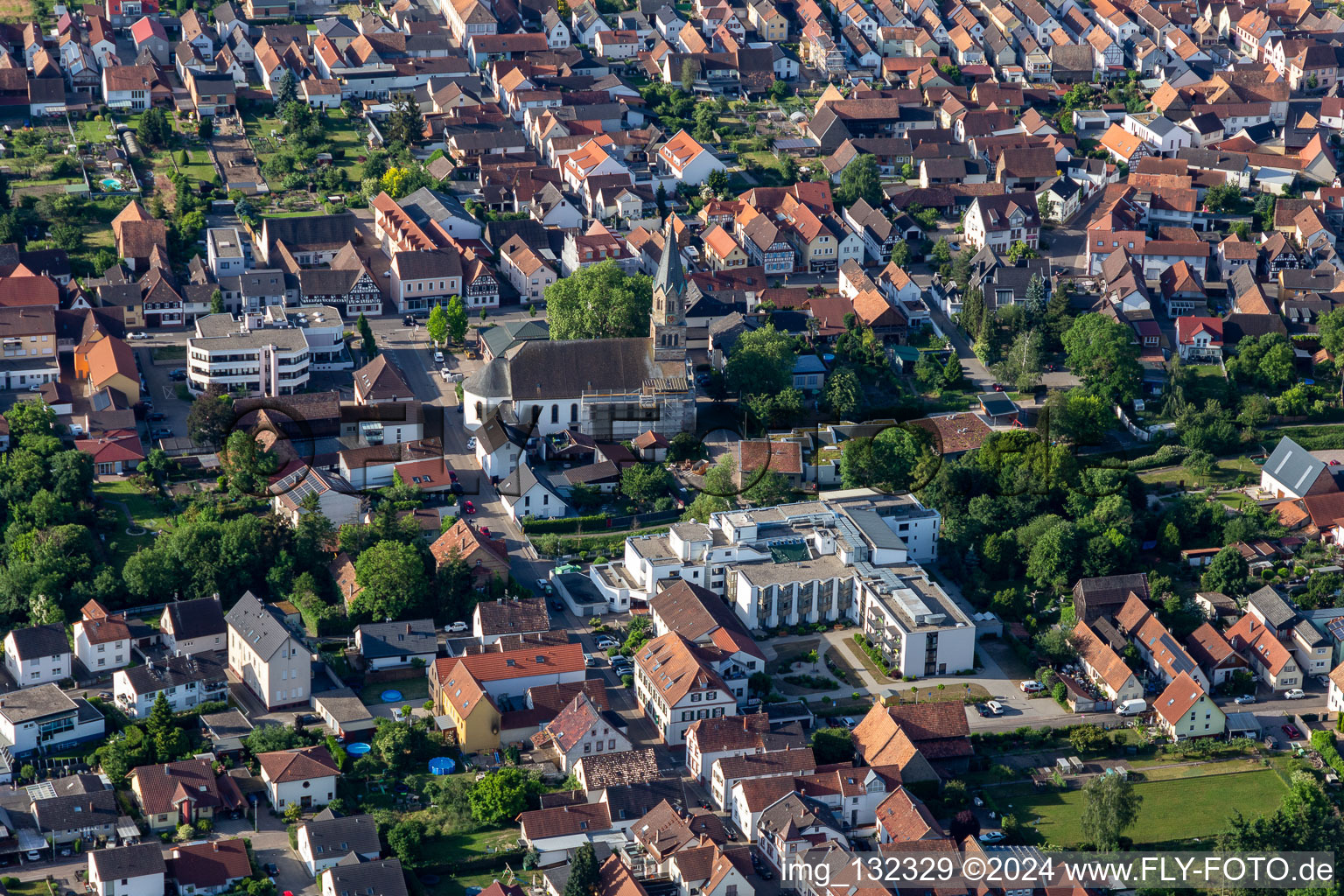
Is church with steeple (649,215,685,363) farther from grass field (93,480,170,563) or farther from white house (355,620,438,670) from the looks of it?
grass field (93,480,170,563)

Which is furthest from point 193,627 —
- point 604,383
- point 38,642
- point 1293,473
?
point 1293,473

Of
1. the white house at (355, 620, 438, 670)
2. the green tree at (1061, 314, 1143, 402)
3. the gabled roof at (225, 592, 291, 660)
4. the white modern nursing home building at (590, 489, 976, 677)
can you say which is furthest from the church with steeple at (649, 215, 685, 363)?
the gabled roof at (225, 592, 291, 660)

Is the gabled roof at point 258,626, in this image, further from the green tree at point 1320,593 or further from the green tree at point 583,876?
the green tree at point 1320,593

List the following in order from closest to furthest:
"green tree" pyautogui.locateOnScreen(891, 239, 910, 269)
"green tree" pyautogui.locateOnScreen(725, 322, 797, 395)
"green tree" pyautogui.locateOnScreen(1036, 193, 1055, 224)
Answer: "green tree" pyautogui.locateOnScreen(725, 322, 797, 395) < "green tree" pyautogui.locateOnScreen(891, 239, 910, 269) < "green tree" pyautogui.locateOnScreen(1036, 193, 1055, 224)

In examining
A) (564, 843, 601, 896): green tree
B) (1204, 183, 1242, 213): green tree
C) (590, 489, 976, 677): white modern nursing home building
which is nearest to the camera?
(564, 843, 601, 896): green tree

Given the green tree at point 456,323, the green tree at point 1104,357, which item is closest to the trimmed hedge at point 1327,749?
the green tree at point 1104,357

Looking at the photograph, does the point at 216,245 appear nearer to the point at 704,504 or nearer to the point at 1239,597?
the point at 704,504

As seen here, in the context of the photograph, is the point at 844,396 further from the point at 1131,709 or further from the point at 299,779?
the point at 299,779
